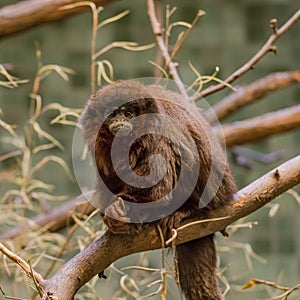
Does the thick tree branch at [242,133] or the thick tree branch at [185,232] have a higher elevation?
the thick tree branch at [185,232]

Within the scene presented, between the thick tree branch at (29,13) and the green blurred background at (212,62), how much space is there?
1.00 metres

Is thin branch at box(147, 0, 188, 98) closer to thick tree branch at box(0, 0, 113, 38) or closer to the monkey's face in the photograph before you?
thick tree branch at box(0, 0, 113, 38)

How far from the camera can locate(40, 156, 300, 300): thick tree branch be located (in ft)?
3.59

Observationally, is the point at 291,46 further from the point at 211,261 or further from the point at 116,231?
the point at 116,231

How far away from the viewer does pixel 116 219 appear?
44.6 inches

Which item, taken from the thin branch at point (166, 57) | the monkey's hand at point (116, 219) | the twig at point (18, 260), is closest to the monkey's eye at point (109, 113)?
the monkey's hand at point (116, 219)

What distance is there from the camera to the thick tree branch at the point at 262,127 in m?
2.18

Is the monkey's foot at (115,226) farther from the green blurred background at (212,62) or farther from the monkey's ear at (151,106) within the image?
the green blurred background at (212,62)

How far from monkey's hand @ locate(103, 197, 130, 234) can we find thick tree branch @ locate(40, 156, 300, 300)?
0.6 inches

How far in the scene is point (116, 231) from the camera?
1.14m

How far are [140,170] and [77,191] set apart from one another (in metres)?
1.77

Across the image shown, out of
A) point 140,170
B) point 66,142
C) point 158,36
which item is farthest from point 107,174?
point 66,142

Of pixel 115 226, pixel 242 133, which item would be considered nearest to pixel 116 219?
pixel 115 226

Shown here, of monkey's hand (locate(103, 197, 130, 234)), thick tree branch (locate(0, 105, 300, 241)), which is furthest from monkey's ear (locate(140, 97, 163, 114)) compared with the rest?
thick tree branch (locate(0, 105, 300, 241))
